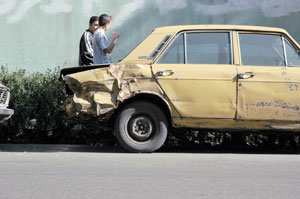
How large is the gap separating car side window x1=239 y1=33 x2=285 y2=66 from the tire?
145 centimetres

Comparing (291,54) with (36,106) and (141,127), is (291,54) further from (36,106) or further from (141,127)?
(36,106)

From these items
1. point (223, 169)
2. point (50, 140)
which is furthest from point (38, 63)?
point (223, 169)

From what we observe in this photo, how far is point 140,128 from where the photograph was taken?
26.1 ft

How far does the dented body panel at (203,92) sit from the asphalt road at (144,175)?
0.55 meters

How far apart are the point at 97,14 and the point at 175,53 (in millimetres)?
4342

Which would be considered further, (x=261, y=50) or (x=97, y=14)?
(x=97, y=14)

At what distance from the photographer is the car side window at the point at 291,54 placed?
26.3ft

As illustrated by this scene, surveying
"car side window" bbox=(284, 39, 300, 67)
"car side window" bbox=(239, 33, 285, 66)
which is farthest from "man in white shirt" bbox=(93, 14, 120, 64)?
"car side window" bbox=(284, 39, 300, 67)

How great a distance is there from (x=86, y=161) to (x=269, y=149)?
11.2 feet

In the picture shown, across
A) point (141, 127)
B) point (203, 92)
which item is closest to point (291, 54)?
point (203, 92)

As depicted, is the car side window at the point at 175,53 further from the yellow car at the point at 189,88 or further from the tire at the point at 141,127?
the tire at the point at 141,127

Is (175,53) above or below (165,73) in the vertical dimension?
above

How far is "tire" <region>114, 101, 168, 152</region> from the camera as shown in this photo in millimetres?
7855

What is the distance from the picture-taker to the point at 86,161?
280 inches
